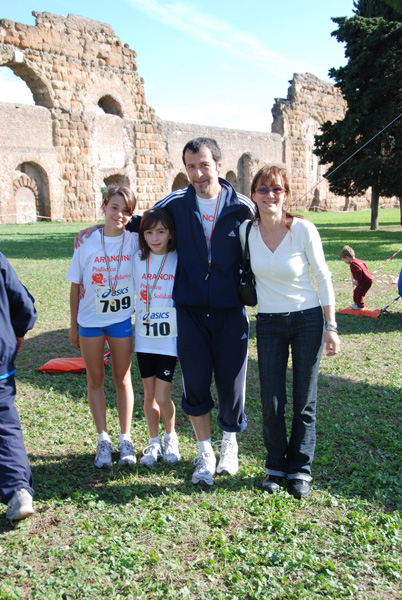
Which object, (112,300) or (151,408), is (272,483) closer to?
(151,408)

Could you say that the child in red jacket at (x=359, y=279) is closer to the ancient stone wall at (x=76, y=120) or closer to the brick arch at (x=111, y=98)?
the ancient stone wall at (x=76, y=120)

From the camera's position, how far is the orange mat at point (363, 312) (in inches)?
310

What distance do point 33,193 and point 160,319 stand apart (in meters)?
23.6

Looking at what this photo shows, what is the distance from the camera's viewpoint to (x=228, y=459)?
11.4 ft

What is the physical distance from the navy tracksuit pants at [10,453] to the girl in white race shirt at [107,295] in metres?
0.69

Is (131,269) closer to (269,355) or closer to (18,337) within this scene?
(18,337)

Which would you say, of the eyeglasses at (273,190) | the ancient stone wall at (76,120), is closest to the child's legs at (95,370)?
the eyeglasses at (273,190)

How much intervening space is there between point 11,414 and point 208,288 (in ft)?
4.39

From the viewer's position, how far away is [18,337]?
3197mm

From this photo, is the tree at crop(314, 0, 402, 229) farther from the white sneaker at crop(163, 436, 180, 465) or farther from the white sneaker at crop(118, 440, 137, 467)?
the white sneaker at crop(118, 440, 137, 467)

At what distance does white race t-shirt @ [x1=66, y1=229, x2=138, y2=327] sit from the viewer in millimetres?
3498

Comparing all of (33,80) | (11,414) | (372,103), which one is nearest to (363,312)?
(11,414)

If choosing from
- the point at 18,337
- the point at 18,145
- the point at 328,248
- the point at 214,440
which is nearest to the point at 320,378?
the point at 214,440

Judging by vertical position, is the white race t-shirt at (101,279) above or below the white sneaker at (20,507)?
above
